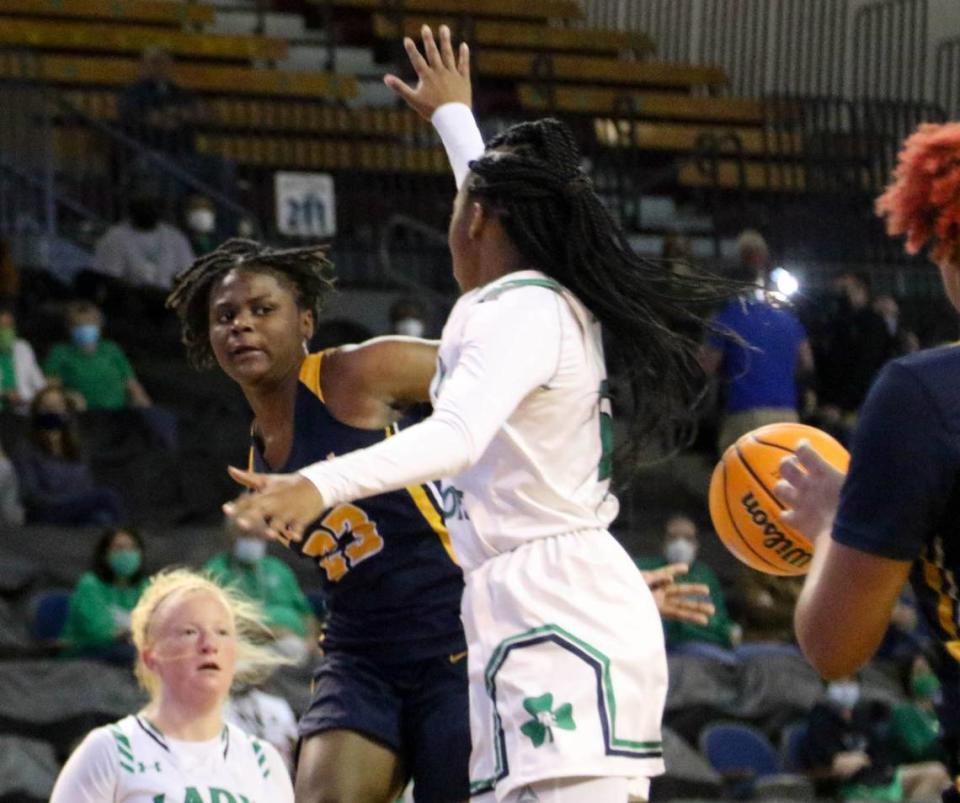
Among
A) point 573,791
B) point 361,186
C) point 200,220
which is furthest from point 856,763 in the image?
point 361,186

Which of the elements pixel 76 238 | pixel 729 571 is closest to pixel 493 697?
pixel 729 571

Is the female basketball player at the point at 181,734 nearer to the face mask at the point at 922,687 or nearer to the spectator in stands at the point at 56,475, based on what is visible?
the spectator in stands at the point at 56,475

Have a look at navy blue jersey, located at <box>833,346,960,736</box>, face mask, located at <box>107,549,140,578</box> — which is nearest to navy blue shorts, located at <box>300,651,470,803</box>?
navy blue jersey, located at <box>833,346,960,736</box>

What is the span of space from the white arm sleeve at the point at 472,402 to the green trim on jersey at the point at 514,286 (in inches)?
0.5

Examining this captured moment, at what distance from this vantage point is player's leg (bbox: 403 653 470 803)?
424cm

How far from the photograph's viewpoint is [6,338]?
10.1 meters

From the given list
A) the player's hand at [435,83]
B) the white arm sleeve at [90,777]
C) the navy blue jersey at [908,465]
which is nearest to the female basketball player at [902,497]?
the navy blue jersey at [908,465]

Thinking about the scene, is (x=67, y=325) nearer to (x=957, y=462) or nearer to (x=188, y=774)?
(x=188, y=774)

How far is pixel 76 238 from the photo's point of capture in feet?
40.5

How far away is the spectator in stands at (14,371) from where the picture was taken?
10.1 m

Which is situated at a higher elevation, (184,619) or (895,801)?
(184,619)

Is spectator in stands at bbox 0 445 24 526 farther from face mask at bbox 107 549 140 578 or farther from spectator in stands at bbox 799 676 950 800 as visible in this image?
spectator in stands at bbox 799 676 950 800

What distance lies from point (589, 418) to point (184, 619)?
6.09 ft

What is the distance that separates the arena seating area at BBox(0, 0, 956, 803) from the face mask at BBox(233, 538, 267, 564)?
66 cm
